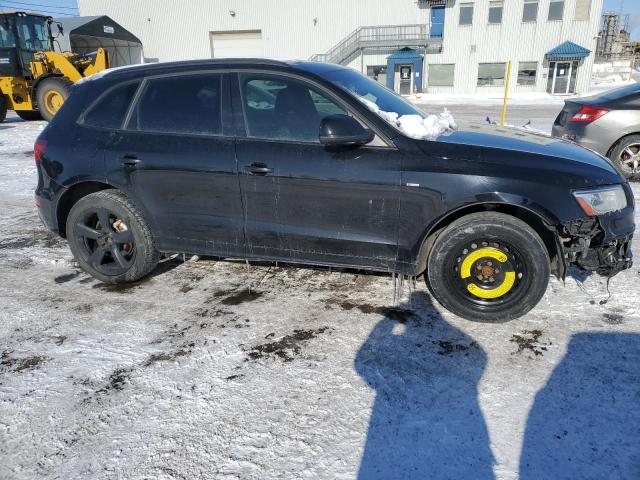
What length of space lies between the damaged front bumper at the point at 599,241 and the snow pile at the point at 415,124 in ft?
3.52

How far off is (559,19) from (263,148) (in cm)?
3384

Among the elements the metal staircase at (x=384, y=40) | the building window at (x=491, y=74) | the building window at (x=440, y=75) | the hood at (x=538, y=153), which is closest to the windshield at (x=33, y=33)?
the hood at (x=538, y=153)

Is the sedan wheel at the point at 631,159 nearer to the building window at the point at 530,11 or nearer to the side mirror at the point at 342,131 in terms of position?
the side mirror at the point at 342,131

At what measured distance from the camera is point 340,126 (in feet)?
9.90

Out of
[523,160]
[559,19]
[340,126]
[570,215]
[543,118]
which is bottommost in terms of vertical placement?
[543,118]

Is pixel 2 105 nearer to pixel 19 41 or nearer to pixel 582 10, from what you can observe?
pixel 19 41

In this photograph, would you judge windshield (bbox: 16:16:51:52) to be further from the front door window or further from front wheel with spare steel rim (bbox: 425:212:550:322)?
the front door window

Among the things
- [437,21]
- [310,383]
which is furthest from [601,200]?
[437,21]

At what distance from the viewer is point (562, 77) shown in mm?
30969

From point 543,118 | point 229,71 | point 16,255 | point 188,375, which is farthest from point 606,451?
point 543,118

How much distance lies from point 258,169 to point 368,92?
3.66 ft

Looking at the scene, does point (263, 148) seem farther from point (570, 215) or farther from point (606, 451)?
point (606, 451)

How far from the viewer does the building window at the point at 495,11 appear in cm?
3044

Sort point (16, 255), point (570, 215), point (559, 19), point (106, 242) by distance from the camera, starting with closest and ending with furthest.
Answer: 1. point (570, 215)
2. point (106, 242)
3. point (16, 255)
4. point (559, 19)
